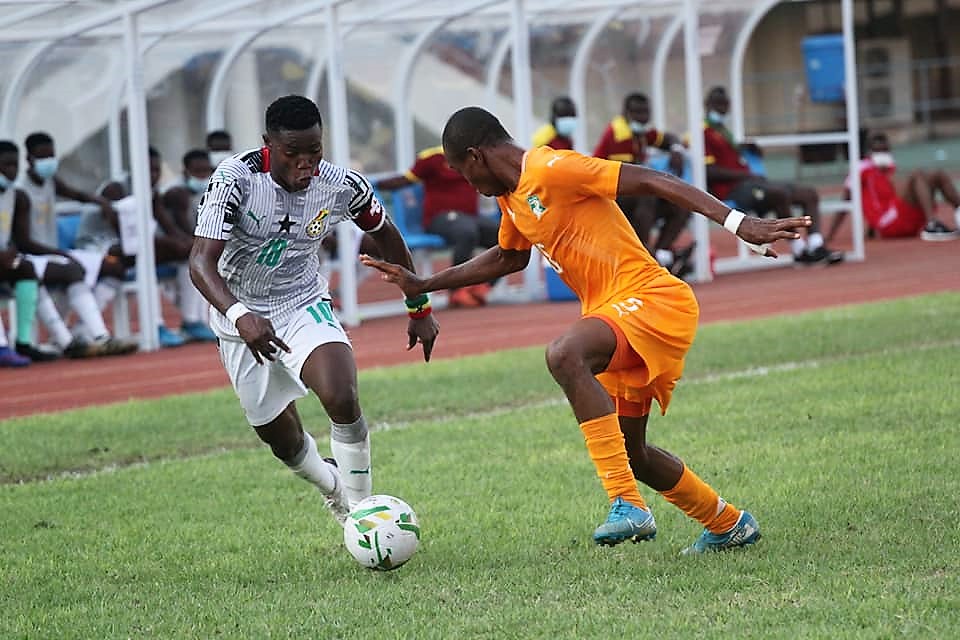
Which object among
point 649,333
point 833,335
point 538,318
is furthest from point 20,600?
point 538,318

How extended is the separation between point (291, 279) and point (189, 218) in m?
9.56

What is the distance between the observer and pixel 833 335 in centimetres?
1247

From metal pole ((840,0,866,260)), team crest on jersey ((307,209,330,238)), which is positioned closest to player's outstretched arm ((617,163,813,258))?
team crest on jersey ((307,209,330,238))

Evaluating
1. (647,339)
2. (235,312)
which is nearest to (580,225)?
(647,339)

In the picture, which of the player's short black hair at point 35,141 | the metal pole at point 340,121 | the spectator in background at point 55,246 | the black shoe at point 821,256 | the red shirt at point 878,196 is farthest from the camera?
the red shirt at point 878,196

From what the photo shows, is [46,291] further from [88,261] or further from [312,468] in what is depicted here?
[312,468]

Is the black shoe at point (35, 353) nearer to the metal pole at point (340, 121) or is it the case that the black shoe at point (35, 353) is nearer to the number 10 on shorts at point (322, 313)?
the metal pole at point (340, 121)

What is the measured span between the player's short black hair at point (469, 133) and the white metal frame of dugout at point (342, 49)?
9.28 m

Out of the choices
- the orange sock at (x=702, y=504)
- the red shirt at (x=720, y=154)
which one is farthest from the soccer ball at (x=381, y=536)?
the red shirt at (x=720, y=154)

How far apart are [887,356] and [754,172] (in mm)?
9748

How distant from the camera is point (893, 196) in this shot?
78.1 feet

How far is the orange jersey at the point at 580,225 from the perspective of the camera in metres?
5.79

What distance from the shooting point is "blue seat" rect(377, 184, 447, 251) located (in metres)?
17.7

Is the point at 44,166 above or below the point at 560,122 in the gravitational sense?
below
